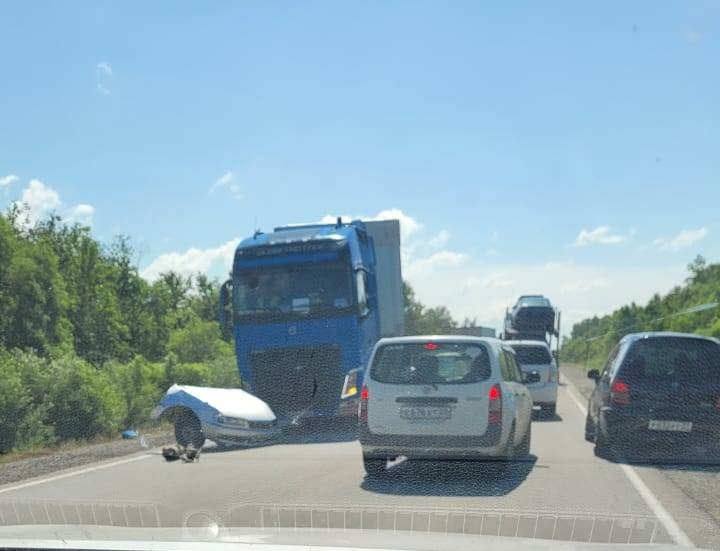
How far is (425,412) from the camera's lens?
11.4 meters

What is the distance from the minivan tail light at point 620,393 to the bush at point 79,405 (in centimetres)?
995

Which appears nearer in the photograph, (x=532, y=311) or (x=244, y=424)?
(x=244, y=424)

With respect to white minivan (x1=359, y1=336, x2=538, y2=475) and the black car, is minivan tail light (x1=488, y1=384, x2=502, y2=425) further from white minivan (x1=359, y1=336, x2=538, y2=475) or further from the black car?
the black car

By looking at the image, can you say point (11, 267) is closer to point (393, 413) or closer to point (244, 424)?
point (244, 424)

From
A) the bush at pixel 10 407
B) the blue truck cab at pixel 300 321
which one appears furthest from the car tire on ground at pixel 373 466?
the bush at pixel 10 407

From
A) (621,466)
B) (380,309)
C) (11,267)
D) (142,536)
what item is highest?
(11,267)

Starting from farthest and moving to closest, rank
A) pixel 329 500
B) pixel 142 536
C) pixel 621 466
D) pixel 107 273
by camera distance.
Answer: pixel 107 273, pixel 621 466, pixel 329 500, pixel 142 536

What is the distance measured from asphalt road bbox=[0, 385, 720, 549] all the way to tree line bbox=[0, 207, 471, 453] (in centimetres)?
459

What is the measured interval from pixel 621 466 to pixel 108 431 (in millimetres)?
10596

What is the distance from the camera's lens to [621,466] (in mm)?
12305

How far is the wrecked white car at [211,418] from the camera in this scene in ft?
50.6

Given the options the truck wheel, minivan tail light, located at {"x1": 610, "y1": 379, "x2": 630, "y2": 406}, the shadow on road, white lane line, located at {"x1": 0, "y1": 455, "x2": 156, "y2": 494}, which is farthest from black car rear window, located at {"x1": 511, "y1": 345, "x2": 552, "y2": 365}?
white lane line, located at {"x1": 0, "y1": 455, "x2": 156, "y2": 494}

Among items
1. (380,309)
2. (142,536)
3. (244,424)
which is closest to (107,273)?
(380,309)

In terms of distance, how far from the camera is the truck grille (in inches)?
Result: 727
